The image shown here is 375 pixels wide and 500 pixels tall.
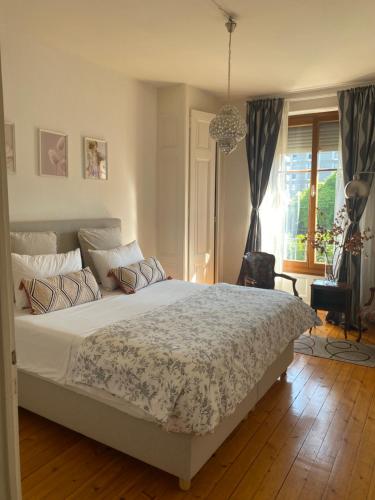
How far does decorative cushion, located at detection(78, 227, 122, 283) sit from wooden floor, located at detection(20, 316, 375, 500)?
55.1 inches

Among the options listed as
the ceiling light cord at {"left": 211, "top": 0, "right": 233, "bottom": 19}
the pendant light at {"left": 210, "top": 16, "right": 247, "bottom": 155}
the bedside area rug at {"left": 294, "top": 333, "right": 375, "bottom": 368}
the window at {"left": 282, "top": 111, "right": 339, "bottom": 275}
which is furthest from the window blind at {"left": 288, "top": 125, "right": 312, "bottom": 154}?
the ceiling light cord at {"left": 211, "top": 0, "right": 233, "bottom": 19}

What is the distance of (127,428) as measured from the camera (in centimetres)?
209

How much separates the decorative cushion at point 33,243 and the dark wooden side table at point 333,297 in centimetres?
262

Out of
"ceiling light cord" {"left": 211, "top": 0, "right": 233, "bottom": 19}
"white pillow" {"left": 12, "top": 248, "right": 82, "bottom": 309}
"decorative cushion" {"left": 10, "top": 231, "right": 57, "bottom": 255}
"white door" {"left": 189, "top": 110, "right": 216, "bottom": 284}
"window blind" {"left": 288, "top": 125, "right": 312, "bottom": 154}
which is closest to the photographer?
"ceiling light cord" {"left": 211, "top": 0, "right": 233, "bottom": 19}

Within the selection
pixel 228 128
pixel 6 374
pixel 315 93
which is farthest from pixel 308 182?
pixel 6 374

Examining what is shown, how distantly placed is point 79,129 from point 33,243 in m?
1.27

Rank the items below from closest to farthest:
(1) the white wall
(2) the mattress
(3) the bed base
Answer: (3) the bed base
(2) the mattress
(1) the white wall

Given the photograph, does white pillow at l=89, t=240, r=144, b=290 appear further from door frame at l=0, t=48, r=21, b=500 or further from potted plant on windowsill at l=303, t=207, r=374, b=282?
door frame at l=0, t=48, r=21, b=500

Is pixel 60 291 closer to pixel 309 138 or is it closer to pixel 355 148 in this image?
pixel 355 148

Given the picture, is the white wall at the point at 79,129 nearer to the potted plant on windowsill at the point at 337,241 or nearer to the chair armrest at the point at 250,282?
the chair armrest at the point at 250,282

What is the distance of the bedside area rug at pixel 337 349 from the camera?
3.59 m

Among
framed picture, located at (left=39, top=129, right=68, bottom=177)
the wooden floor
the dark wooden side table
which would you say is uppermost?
framed picture, located at (left=39, top=129, right=68, bottom=177)

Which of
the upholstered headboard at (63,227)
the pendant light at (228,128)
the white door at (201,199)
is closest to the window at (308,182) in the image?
the white door at (201,199)

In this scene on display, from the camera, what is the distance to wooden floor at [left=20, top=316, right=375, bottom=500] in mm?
1997
